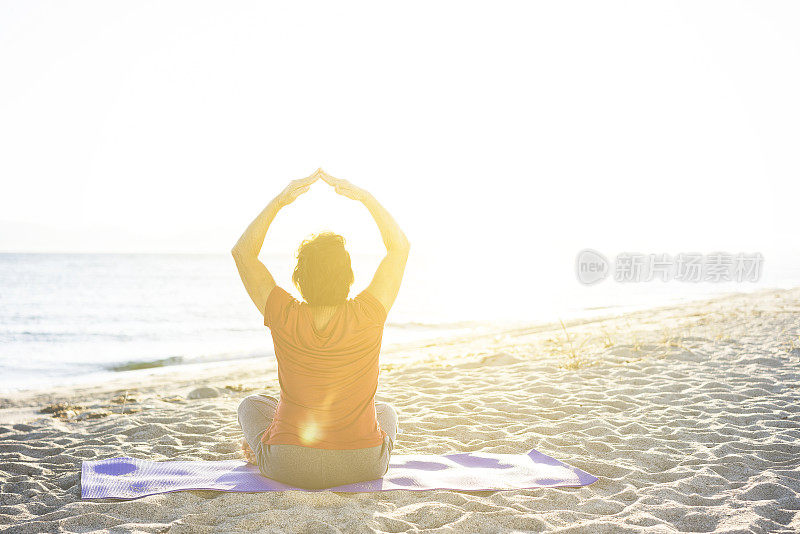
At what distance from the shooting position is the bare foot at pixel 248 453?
3.63 m

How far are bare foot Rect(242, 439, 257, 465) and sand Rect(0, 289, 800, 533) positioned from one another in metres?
0.38

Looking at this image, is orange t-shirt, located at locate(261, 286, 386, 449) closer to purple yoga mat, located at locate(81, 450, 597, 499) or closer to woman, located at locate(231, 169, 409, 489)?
woman, located at locate(231, 169, 409, 489)

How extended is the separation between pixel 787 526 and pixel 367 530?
198 centimetres

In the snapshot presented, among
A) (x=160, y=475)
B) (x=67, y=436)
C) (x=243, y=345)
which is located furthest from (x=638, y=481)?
(x=243, y=345)

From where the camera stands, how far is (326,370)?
3.00 m

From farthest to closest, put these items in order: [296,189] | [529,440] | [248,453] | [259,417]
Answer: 1. [529,440]
2. [248,453]
3. [259,417]
4. [296,189]

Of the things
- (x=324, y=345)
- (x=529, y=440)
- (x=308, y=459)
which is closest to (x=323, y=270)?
(x=324, y=345)

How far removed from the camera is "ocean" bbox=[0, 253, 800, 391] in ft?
42.6

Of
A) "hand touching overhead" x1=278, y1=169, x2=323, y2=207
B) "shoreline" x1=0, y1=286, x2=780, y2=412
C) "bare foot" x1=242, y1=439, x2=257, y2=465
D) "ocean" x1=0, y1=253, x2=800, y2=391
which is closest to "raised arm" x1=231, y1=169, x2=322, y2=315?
"hand touching overhead" x1=278, y1=169, x2=323, y2=207

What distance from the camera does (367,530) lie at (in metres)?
2.77

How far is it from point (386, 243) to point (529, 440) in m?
Answer: 2.13

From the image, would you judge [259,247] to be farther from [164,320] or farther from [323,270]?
[164,320]

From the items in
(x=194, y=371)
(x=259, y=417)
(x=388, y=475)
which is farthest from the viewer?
(x=194, y=371)

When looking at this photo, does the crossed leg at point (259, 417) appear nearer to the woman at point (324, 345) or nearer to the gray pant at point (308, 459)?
the gray pant at point (308, 459)
